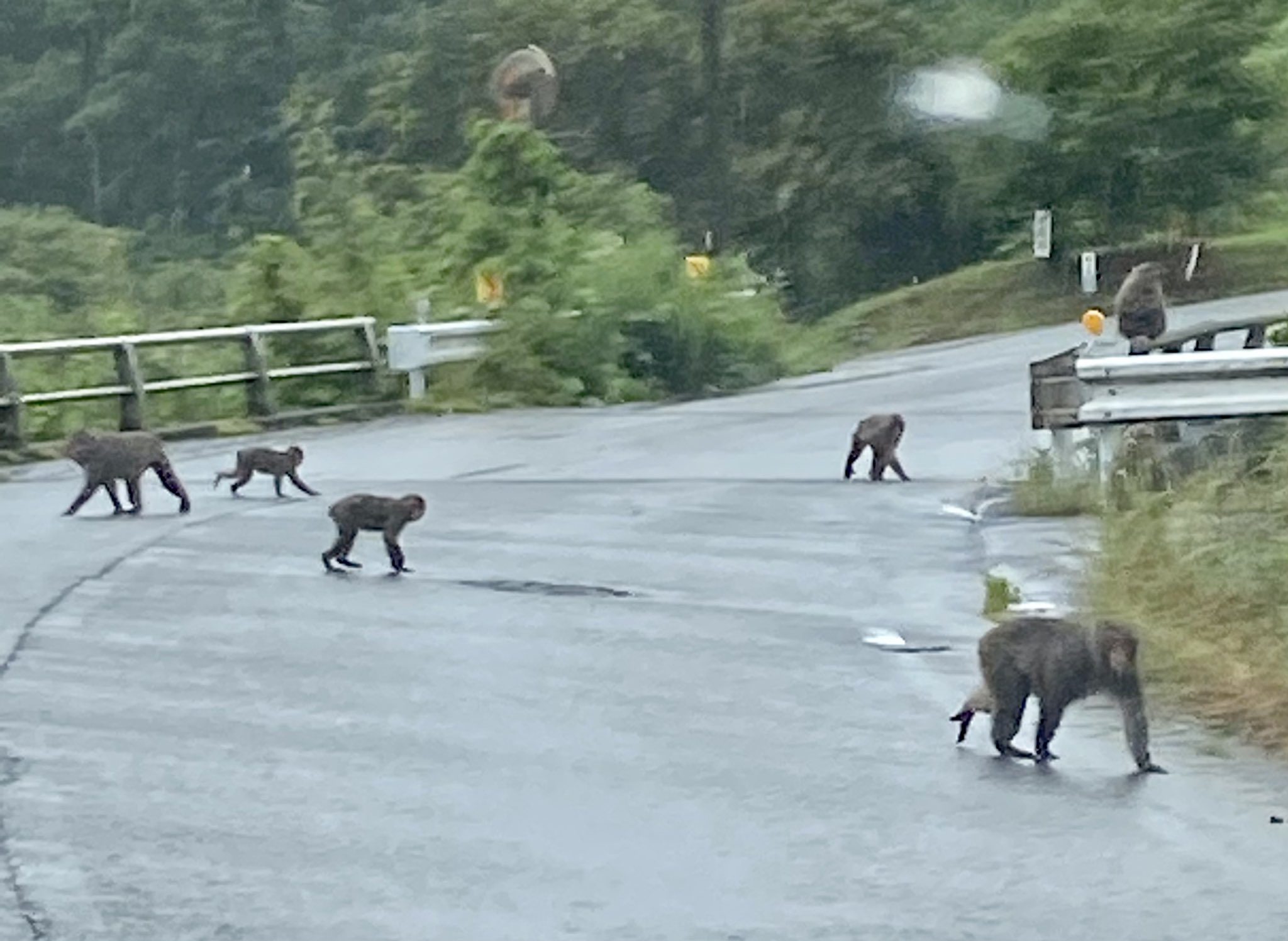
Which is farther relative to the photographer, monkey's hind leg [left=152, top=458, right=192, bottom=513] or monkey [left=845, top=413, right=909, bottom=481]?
monkey [left=845, top=413, right=909, bottom=481]

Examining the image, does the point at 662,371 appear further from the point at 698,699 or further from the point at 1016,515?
the point at 698,699

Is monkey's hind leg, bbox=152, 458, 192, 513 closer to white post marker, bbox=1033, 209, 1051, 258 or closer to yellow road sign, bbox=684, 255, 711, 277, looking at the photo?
yellow road sign, bbox=684, 255, 711, 277

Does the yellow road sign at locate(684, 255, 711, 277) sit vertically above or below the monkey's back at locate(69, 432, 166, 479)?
below

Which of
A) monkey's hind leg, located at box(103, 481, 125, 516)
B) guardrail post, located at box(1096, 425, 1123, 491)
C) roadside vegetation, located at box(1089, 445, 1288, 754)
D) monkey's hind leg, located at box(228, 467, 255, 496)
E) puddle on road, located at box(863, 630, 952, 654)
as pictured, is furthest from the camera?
monkey's hind leg, located at box(228, 467, 255, 496)

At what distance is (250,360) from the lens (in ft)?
85.4

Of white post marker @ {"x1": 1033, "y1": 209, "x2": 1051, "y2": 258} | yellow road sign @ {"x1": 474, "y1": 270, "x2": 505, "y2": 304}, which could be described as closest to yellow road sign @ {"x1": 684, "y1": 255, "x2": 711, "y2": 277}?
yellow road sign @ {"x1": 474, "y1": 270, "x2": 505, "y2": 304}

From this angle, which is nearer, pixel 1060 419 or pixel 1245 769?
pixel 1245 769

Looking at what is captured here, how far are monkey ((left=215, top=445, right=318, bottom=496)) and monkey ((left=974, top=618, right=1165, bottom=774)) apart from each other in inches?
389

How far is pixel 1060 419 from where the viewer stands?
15148mm

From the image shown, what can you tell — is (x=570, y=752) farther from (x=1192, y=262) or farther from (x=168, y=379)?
(x=1192, y=262)

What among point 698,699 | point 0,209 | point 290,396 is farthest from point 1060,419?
point 0,209

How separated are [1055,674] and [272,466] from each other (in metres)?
10.2

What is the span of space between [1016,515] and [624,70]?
116 feet

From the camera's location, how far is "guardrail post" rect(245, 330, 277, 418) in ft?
84.9
